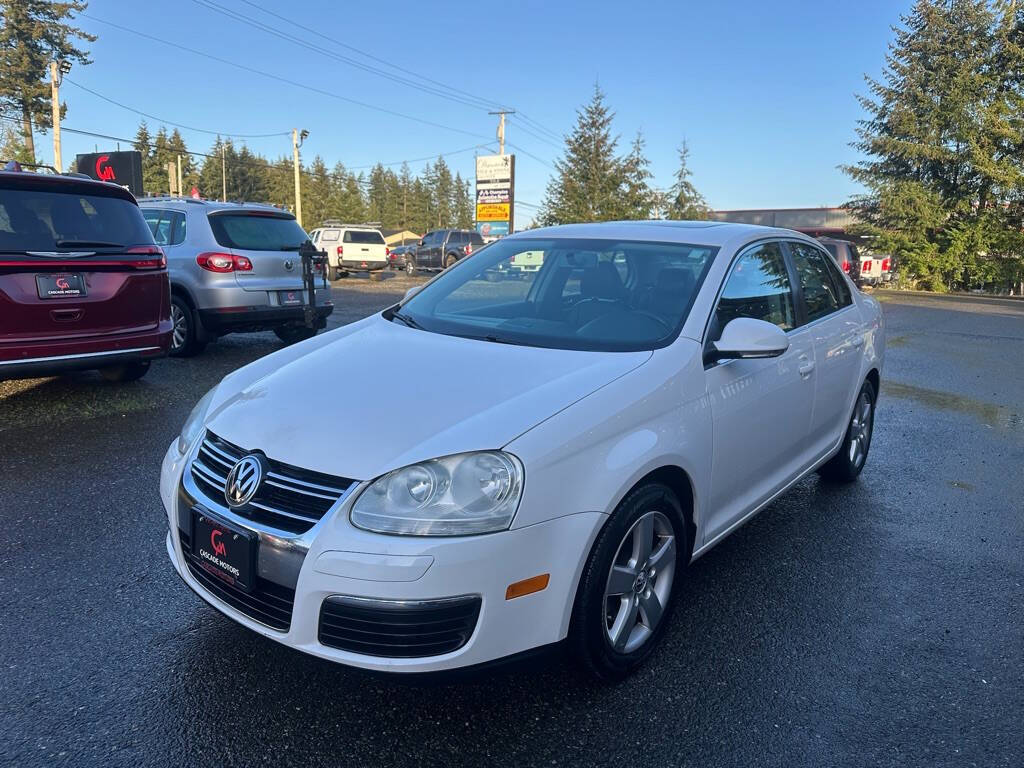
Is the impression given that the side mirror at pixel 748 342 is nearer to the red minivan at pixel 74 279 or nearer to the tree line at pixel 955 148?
the red minivan at pixel 74 279

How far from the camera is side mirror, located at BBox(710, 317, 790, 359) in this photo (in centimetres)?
293

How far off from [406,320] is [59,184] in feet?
12.5

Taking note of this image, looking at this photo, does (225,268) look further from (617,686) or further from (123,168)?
(123,168)

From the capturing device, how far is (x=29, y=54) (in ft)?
146

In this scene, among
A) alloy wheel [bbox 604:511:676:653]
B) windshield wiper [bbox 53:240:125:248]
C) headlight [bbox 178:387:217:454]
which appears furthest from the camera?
windshield wiper [bbox 53:240:125:248]

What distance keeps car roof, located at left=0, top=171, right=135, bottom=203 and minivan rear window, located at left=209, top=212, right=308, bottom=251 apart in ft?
7.67

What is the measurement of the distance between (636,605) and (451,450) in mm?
988

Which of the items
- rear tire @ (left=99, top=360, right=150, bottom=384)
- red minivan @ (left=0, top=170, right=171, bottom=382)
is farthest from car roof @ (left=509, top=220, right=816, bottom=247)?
rear tire @ (left=99, top=360, right=150, bottom=384)

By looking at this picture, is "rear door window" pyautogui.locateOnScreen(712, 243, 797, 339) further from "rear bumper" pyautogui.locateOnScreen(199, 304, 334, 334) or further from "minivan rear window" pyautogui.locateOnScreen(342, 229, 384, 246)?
"minivan rear window" pyautogui.locateOnScreen(342, 229, 384, 246)

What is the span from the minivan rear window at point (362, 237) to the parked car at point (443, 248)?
3.13 meters

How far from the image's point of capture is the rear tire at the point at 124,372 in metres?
7.24

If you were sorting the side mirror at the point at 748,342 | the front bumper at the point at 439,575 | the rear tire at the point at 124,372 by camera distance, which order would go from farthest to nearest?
1. the rear tire at the point at 124,372
2. the side mirror at the point at 748,342
3. the front bumper at the point at 439,575

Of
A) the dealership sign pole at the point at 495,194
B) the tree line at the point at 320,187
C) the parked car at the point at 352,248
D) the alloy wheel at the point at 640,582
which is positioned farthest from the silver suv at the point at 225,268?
the tree line at the point at 320,187

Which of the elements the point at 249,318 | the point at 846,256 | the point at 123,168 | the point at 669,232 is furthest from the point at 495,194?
the point at 669,232
